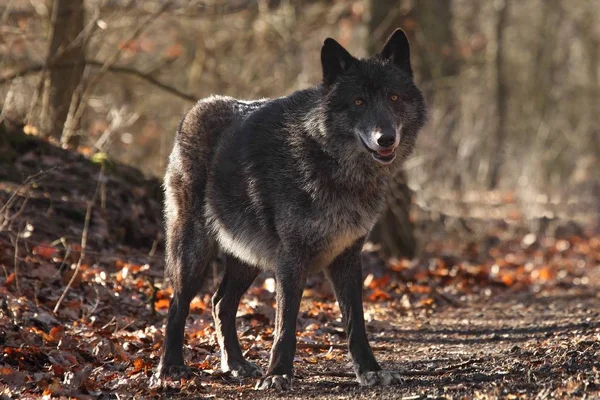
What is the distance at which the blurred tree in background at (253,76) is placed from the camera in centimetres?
1125

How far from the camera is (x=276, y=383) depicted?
541 cm

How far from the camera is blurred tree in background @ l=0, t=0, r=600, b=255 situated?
1125 centimetres

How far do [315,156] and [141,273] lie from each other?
358 cm

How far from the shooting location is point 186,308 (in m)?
6.23

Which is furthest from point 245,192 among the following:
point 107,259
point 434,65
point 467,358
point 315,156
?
point 434,65

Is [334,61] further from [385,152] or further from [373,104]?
[385,152]

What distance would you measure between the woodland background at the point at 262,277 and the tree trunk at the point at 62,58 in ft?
0.09

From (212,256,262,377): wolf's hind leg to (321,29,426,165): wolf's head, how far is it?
142 cm

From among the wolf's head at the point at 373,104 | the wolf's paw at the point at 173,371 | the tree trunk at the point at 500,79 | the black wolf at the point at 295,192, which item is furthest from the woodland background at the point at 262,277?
the tree trunk at the point at 500,79

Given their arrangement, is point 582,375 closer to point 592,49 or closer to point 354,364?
point 354,364

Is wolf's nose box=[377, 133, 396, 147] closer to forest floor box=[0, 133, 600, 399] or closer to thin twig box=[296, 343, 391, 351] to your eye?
forest floor box=[0, 133, 600, 399]

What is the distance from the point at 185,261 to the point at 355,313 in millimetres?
1401

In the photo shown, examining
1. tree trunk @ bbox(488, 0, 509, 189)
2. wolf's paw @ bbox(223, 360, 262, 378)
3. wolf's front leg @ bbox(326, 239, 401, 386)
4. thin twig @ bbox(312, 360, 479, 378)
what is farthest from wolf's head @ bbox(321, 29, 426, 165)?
tree trunk @ bbox(488, 0, 509, 189)

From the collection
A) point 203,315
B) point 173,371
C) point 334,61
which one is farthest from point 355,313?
point 203,315
